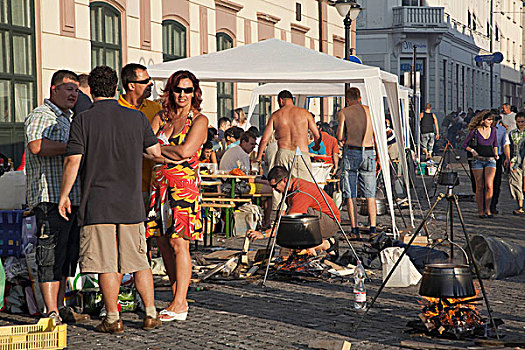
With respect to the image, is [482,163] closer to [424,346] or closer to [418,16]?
[424,346]

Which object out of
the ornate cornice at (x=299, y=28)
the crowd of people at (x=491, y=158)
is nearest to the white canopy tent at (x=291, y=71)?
the crowd of people at (x=491, y=158)

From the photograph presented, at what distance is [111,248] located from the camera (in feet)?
20.3

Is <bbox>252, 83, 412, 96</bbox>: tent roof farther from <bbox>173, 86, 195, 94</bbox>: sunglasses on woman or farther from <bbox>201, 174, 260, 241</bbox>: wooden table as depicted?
<bbox>173, 86, 195, 94</bbox>: sunglasses on woman

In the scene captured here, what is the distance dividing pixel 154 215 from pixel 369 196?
553 centimetres

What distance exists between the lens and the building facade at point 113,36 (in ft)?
41.2

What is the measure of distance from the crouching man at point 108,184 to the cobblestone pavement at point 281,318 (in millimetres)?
463

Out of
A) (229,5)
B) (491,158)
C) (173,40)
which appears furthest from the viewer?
(229,5)

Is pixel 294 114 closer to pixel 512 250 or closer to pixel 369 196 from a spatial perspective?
pixel 369 196

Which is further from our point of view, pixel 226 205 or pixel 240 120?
pixel 240 120

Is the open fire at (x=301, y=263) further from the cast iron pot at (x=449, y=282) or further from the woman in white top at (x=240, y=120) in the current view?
the woman in white top at (x=240, y=120)

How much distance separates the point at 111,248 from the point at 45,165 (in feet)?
3.02

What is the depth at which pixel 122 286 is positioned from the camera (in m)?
7.29

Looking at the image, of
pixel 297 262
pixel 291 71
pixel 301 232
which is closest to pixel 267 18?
pixel 291 71

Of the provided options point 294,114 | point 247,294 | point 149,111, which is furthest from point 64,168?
point 294,114
